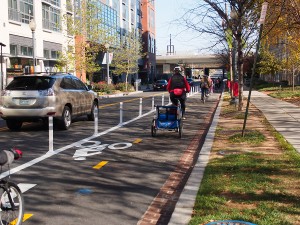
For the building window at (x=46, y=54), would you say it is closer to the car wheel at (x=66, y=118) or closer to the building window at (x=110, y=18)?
the building window at (x=110, y=18)

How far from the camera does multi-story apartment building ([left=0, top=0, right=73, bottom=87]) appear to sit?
1312 inches

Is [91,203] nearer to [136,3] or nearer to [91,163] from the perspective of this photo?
[91,163]

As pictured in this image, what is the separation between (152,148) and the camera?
9.61m

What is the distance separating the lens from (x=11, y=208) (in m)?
4.28

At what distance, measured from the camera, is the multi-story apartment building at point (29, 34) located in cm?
3331

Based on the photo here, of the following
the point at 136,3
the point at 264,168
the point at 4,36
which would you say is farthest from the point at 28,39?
the point at 136,3

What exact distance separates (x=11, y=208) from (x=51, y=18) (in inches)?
1636

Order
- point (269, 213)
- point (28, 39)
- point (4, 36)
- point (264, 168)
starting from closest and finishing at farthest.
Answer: point (269, 213)
point (264, 168)
point (4, 36)
point (28, 39)

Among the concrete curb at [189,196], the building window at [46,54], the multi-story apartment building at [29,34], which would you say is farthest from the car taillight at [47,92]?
the building window at [46,54]

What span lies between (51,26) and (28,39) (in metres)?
6.43

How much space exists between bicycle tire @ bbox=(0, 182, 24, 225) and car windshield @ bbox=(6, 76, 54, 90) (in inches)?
316

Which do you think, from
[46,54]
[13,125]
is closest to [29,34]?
[46,54]

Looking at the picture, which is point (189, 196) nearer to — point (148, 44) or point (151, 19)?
point (148, 44)

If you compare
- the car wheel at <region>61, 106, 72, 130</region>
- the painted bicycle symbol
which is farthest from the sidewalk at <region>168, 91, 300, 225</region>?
the car wheel at <region>61, 106, 72, 130</region>
